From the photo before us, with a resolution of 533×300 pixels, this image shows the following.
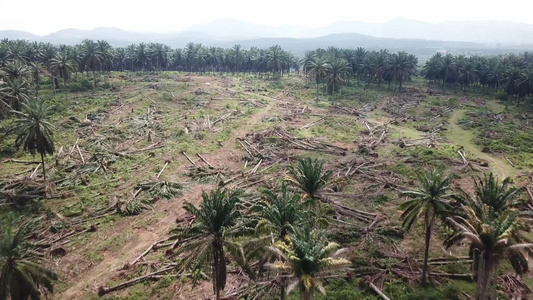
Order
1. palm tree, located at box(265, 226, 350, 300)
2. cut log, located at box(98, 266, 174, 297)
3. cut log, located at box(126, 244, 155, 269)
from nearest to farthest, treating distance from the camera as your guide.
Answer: palm tree, located at box(265, 226, 350, 300), cut log, located at box(98, 266, 174, 297), cut log, located at box(126, 244, 155, 269)

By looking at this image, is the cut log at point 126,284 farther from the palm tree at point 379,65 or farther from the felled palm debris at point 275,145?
the palm tree at point 379,65

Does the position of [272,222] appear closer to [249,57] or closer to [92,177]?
[92,177]

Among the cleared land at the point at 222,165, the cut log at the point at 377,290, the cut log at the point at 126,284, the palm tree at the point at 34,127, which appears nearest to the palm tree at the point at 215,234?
the cleared land at the point at 222,165

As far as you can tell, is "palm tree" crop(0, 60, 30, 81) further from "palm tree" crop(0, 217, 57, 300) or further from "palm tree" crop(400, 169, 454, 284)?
"palm tree" crop(400, 169, 454, 284)

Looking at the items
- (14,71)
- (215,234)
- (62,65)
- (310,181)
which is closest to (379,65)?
(62,65)

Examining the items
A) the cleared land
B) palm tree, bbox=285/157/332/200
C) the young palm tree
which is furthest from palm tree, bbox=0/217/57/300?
the young palm tree

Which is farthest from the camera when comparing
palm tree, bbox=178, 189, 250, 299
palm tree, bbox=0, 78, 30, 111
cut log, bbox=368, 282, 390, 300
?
palm tree, bbox=0, 78, 30, 111

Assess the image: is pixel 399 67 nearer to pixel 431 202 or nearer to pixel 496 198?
pixel 496 198

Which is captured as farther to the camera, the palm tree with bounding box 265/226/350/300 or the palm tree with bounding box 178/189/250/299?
the palm tree with bounding box 178/189/250/299

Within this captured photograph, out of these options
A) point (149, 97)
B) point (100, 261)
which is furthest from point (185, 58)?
point (100, 261)

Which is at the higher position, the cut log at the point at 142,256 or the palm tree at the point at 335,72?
the palm tree at the point at 335,72

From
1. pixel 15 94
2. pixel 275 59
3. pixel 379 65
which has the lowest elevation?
pixel 15 94

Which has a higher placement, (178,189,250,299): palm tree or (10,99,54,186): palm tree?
(10,99,54,186): palm tree
